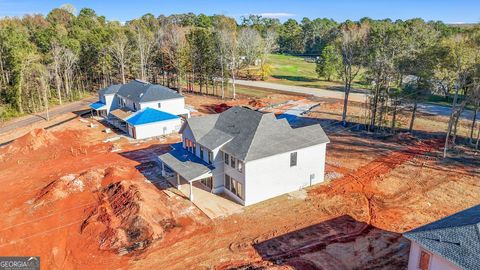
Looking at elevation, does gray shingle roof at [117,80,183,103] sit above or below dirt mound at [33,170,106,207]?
above

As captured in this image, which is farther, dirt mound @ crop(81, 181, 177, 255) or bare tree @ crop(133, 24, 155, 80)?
bare tree @ crop(133, 24, 155, 80)

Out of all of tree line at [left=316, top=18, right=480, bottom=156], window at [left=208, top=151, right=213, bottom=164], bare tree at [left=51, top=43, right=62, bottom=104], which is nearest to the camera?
window at [left=208, top=151, right=213, bottom=164]

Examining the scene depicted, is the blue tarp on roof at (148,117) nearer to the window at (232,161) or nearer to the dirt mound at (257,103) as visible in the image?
the dirt mound at (257,103)

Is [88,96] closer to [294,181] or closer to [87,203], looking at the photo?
[87,203]

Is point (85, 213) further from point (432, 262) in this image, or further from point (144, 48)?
point (144, 48)

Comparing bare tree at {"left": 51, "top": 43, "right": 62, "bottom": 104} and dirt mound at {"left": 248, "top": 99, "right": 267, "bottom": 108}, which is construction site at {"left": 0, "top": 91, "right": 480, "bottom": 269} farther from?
bare tree at {"left": 51, "top": 43, "right": 62, "bottom": 104}

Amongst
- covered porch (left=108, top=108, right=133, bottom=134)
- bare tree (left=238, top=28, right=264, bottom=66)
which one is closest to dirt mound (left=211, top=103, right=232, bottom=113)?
covered porch (left=108, top=108, right=133, bottom=134)

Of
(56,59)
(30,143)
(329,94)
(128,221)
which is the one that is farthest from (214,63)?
(128,221)
